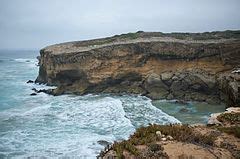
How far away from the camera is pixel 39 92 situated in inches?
1357

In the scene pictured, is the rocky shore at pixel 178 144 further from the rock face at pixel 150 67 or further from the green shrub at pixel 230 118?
the rock face at pixel 150 67

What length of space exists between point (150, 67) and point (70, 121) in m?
14.2

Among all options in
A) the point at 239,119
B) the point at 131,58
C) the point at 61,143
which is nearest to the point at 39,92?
the point at 131,58

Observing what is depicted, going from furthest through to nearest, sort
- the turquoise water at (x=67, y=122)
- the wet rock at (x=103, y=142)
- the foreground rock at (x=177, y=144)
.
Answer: the wet rock at (x=103, y=142) < the turquoise water at (x=67, y=122) < the foreground rock at (x=177, y=144)

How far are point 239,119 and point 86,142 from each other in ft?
29.3

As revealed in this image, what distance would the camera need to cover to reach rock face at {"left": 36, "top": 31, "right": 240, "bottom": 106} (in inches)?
1160

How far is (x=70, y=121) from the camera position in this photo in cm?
2156

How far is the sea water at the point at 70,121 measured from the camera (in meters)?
16.0

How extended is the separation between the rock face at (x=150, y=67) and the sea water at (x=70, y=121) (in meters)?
2.17

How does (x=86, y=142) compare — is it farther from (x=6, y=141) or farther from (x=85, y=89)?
(x=85, y=89)

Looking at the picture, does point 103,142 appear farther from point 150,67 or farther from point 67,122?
point 150,67

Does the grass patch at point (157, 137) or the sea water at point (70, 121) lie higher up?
the grass patch at point (157, 137)

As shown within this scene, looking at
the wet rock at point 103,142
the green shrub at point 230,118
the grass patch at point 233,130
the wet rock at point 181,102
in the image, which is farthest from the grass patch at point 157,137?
the wet rock at point 181,102

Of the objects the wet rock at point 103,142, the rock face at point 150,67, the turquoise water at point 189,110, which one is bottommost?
the turquoise water at point 189,110
